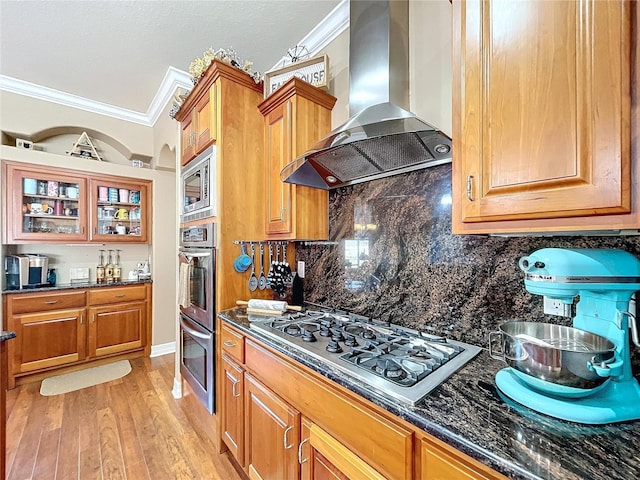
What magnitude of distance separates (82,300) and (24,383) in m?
0.85

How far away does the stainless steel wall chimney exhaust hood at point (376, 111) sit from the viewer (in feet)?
3.85

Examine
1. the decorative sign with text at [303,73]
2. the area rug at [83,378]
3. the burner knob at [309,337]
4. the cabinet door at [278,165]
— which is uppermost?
the decorative sign with text at [303,73]

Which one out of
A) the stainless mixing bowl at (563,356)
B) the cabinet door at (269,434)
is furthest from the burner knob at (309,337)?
the stainless mixing bowl at (563,356)

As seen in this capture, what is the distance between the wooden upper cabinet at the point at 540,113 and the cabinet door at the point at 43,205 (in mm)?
3680

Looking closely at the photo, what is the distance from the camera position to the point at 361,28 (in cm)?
147

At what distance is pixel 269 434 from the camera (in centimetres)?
129

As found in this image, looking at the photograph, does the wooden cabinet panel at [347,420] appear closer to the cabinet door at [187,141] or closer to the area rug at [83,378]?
the cabinet door at [187,141]

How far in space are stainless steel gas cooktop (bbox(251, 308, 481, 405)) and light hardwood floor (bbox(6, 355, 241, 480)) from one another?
1010mm

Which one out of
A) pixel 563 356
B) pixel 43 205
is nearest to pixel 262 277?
pixel 563 356

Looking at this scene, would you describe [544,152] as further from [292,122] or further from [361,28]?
[292,122]

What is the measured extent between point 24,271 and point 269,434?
9.94 ft

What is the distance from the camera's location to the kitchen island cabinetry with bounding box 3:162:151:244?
271 cm

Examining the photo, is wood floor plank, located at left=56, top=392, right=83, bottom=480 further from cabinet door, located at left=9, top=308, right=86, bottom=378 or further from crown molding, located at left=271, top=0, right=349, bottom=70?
crown molding, located at left=271, top=0, right=349, bottom=70

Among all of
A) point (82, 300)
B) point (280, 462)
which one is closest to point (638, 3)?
point (280, 462)
